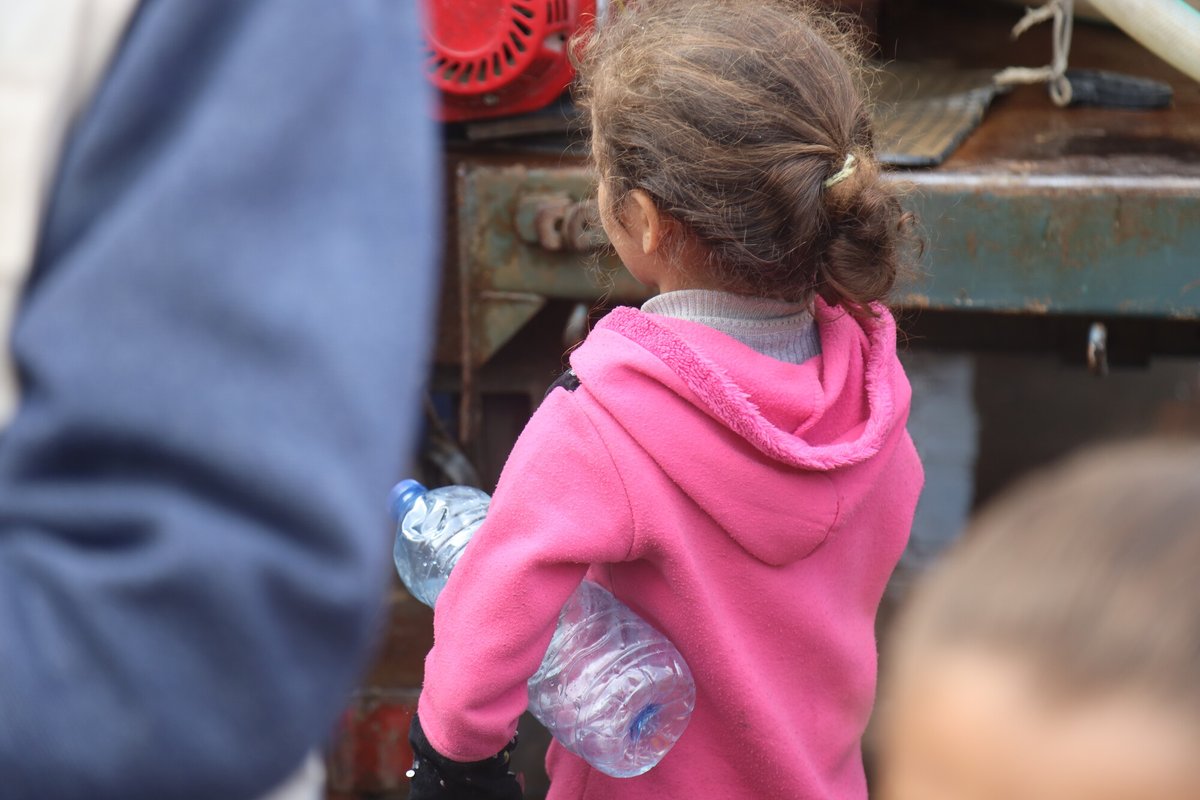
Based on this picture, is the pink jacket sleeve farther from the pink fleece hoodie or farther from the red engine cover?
the red engine cover

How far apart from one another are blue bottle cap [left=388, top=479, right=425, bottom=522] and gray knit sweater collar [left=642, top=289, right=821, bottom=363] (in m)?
0.49

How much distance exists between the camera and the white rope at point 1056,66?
2979 millimetres

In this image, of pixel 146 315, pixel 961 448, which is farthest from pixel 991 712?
pixel 961 448

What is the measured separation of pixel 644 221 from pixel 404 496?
577 mm

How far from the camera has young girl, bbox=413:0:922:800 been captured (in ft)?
4.98

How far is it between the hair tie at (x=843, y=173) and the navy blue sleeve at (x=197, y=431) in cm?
101

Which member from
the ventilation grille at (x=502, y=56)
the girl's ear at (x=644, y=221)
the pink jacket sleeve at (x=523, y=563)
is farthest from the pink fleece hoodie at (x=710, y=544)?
the ventilation grille at (x=502, y=56)

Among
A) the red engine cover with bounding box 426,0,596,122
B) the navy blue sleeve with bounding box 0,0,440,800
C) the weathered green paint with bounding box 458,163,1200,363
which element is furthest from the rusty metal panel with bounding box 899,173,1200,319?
the navy blue sleeve with bounding box 0,0,440,800

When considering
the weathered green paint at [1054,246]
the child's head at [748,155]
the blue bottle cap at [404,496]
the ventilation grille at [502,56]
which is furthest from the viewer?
the ventilation grille at [502,56]

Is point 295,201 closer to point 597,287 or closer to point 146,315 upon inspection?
point 146,315

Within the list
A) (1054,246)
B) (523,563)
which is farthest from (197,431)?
(1054,246)

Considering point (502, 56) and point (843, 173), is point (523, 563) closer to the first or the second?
point (843, 173)

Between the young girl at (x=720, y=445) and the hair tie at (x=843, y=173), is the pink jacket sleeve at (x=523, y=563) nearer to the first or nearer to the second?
the young girl at (x=720, y=445)

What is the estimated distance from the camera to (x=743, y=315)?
166cm
